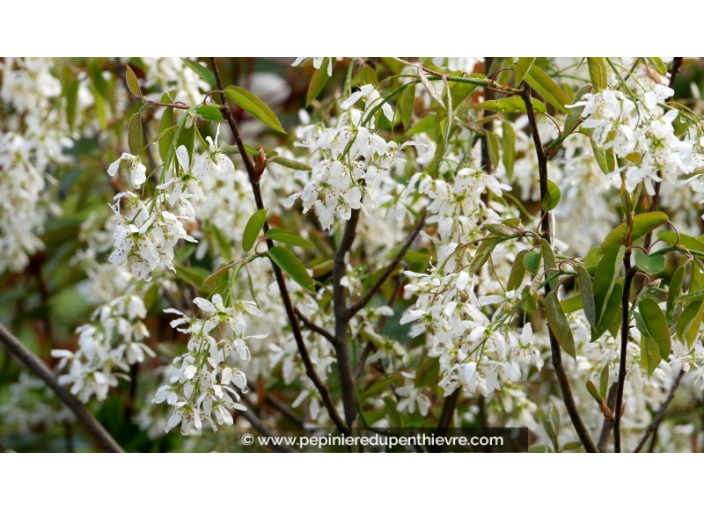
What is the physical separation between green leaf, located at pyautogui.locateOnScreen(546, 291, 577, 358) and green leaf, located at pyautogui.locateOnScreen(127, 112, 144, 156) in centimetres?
41

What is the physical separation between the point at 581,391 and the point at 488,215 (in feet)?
1.55

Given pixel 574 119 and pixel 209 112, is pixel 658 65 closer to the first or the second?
pixel 574 119

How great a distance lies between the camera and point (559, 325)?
2.27 ft

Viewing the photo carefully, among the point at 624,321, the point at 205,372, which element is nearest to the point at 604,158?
the point at 624,321

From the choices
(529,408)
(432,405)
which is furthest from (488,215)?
(432,405)

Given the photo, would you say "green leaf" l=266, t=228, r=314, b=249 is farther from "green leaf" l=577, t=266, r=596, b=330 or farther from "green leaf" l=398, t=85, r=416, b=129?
"green leaf" l=577, t=266, r=596, b=330

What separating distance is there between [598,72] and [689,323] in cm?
24

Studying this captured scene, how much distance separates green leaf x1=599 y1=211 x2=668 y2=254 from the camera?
0.71 m

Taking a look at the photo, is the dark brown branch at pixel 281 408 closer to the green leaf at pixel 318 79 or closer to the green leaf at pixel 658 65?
the green leaf at pixel 318 79

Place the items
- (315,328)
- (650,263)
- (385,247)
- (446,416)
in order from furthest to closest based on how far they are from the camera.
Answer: (385,247)
(446,416)
(315,328)
(650,263)

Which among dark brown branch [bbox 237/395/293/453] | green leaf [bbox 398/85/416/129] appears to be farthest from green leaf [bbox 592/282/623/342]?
dark brown branch [bbox 237/395/293/453]

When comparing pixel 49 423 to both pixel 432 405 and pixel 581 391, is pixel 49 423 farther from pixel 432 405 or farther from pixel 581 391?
pixel 581 391

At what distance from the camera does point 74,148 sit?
2.05 metres

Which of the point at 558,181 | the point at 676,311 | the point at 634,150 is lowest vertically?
the point at 676,311
